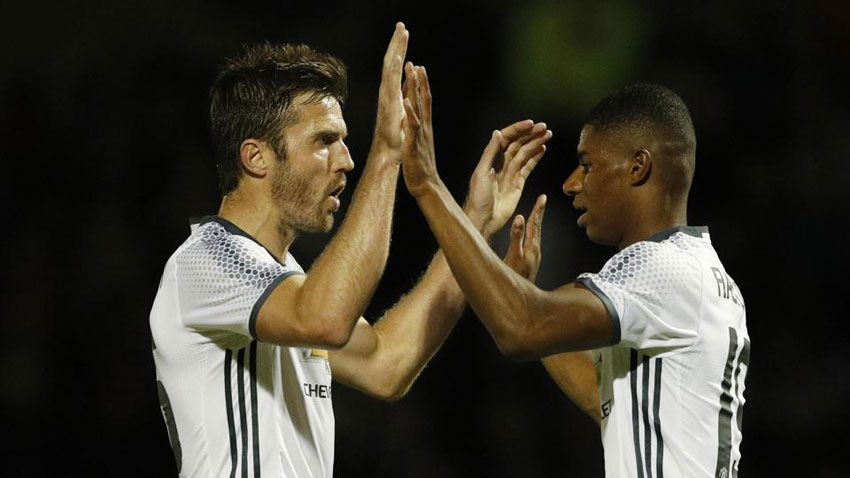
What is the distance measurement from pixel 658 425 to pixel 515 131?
3.86 feet

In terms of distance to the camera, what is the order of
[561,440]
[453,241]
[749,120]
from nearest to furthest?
1. [453,241]
2. [561,440]
3. [749,120]

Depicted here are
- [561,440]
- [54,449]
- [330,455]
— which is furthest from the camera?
[561,440]

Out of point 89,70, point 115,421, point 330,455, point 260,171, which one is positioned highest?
point 89,70

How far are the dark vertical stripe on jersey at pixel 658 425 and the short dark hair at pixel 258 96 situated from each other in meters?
1.30

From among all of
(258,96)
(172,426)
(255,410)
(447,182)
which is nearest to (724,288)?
(255,410)

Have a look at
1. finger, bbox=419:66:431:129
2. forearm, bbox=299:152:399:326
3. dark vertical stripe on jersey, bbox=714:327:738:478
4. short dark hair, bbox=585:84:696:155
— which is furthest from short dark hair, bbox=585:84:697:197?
forearm, bbox=299:152:399:326

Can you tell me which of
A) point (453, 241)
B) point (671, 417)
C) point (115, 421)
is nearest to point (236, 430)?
point (453, 241)

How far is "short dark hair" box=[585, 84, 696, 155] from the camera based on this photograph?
3311 mm

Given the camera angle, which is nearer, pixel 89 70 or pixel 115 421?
pixel 115 421

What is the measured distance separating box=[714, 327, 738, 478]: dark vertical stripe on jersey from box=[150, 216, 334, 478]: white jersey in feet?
3.77

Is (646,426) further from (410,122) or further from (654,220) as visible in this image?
(410,122)

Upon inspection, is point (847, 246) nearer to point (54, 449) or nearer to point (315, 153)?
point (315, 153)

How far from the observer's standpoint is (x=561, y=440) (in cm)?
611

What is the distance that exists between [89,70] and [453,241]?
13.3 ft
